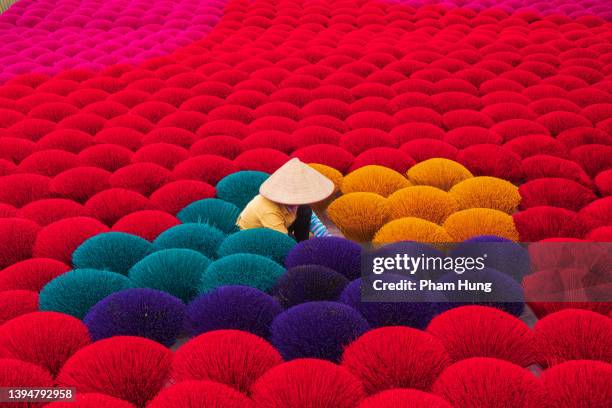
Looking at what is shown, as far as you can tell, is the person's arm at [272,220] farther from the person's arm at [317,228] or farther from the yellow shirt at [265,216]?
the person's arm at [317,228]

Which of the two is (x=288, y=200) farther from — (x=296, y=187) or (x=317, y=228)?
(x=317, y=228)

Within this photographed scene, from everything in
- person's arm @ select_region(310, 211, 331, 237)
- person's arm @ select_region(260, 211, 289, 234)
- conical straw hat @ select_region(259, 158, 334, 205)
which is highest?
conical straw hat @ select_region(259, 158, 334, 205)

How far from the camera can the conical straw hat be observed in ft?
3.79

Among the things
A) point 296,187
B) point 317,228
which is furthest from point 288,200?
point 317,228

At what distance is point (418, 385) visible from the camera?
0.73 m

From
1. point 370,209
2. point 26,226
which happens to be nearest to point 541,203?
point 370,209

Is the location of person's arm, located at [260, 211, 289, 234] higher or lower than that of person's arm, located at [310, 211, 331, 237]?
higher

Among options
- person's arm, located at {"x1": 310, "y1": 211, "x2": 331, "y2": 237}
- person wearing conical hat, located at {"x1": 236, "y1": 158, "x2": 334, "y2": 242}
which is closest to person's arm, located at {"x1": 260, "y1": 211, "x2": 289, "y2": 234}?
person wearing conical hat, located at {"x1": 236, "y1": 158, "x2": 334, "y2": 242}

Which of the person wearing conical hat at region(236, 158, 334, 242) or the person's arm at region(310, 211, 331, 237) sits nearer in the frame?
the person wearing conical hat at region(236, 158, 334, 242)

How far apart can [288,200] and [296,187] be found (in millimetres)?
38

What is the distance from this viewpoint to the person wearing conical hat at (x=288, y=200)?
116 cm

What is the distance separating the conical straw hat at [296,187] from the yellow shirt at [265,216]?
0.10 feet

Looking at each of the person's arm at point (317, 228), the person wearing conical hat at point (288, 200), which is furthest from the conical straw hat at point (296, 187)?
the person's arm at point (317, 228)

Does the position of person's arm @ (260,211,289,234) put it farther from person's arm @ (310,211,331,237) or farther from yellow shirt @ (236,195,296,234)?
person's arm @ (310,211,331,237)
